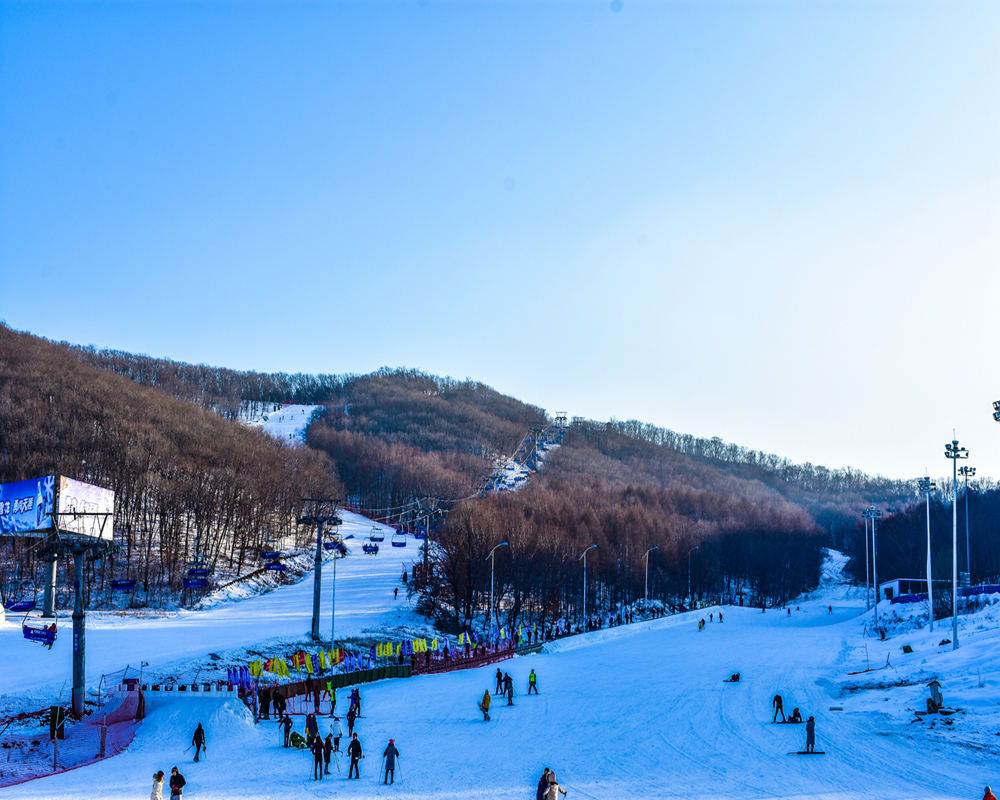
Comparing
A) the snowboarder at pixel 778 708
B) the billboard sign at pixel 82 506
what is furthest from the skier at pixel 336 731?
the billboard sign at pixel 82 506

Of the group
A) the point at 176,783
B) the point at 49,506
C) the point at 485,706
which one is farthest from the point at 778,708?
the point at 49,506

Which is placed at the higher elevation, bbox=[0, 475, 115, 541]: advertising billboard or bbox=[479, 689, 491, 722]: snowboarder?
bbox=[0, 475, 115, 541]: advertising billboard

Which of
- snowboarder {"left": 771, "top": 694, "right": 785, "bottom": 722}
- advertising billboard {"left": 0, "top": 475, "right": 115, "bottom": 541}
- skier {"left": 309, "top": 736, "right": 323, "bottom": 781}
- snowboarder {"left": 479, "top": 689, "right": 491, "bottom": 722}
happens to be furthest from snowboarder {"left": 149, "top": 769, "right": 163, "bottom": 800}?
advertising billboard {"left": 0, "top": 475, "right": 115, "bottom": 541}

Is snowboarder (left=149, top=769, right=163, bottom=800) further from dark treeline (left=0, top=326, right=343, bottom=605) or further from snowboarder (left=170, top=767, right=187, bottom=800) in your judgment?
dark treeline (left=0, top=326, right=343, bottom=605)

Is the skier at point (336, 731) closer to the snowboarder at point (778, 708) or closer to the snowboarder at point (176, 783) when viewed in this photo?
the snowboarder at point (176, 783)

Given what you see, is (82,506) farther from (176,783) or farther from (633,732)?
(633,732)

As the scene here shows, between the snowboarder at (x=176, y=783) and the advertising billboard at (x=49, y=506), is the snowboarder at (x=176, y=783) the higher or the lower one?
the lower one

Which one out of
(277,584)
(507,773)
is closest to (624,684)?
(507,773)

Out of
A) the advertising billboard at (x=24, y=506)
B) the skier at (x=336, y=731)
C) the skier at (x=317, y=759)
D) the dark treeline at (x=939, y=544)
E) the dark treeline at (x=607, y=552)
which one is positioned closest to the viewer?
the skier at (x=317, y=759)
